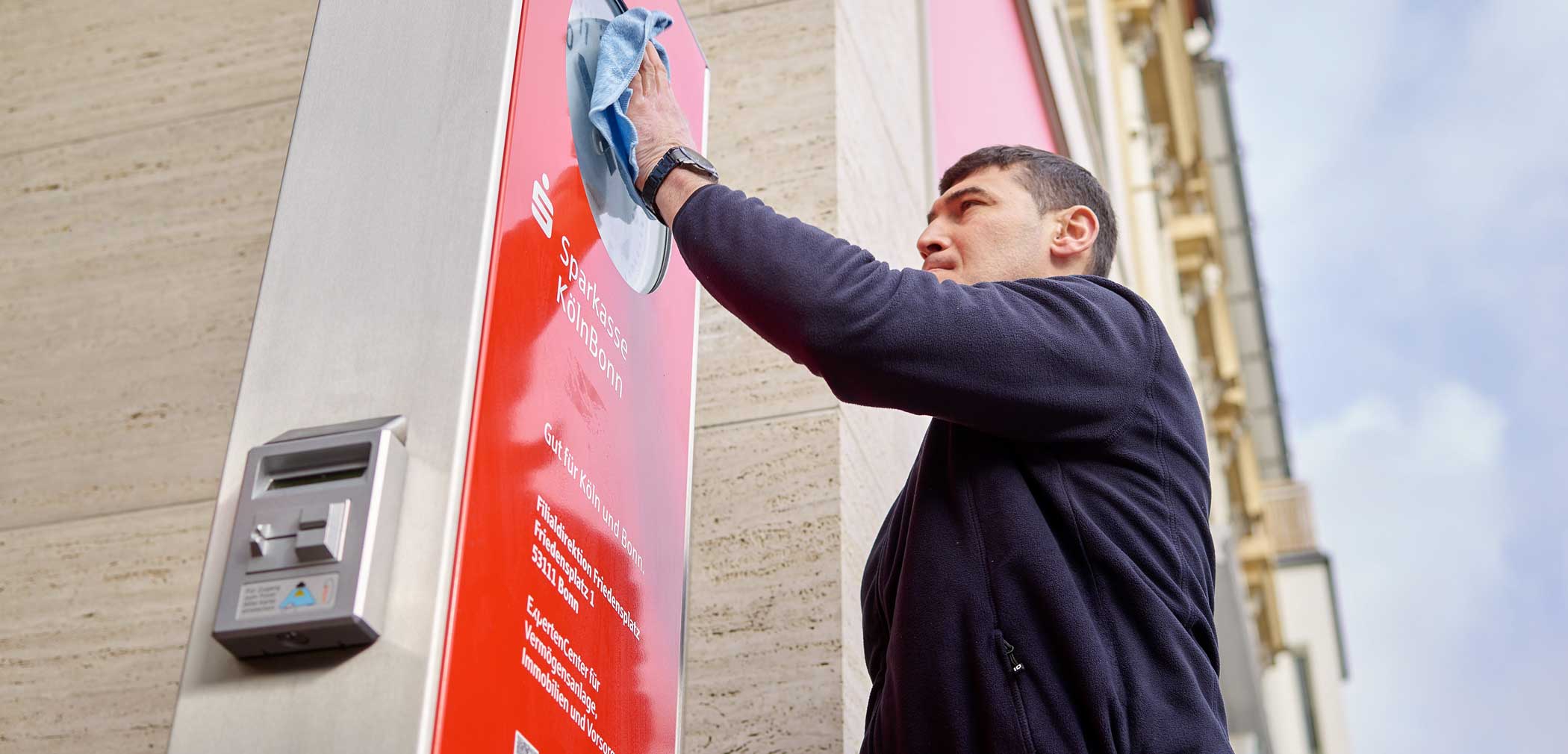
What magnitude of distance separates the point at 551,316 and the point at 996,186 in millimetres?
1256

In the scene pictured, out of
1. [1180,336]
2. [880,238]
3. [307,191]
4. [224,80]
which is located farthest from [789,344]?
[1180,336]

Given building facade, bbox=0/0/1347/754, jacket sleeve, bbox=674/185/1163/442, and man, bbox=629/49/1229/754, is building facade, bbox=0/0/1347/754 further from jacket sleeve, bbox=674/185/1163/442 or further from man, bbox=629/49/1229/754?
jacket sleeve, bbox=674/185/1163/442

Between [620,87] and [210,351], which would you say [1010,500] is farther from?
[210,351]

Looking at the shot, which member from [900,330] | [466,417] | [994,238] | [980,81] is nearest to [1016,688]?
[900,330]

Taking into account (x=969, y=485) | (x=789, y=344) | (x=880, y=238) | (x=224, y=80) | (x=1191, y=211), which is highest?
(x=1191, y=211)

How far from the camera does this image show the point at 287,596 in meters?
1.66

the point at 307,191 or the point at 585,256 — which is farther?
the point at 585,256

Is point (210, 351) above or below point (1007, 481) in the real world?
above

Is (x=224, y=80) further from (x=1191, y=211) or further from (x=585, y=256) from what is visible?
(x=1191, y=211)

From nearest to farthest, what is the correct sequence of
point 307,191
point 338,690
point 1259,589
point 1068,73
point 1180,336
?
point 338,690 < point 307,191 < point 1068,73 < point 1180,336 < point 1259,589

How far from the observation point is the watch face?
2348mm

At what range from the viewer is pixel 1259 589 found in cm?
1909

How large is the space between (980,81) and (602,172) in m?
4.03

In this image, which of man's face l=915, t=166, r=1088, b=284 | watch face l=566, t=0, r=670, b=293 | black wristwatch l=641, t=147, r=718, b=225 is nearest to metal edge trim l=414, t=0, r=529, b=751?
watch face l=566, t=0, r=670, b=293
